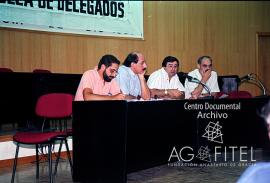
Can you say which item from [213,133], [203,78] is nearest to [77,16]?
[203,78]

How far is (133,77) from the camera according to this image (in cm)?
453

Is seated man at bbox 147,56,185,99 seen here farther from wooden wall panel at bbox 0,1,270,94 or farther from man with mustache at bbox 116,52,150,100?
wooden wall panel at bbox 0,1,270,94

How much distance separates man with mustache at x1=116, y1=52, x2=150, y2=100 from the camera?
4430mm

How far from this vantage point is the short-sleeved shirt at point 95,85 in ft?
12.8

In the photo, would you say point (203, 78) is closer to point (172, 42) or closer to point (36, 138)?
point (36, 138)

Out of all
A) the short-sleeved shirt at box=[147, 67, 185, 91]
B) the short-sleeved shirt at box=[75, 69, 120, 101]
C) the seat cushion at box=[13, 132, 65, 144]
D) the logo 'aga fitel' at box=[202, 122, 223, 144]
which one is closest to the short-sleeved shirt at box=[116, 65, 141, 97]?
the short-sleeved shirt at box=[75, 69, 120, 101]

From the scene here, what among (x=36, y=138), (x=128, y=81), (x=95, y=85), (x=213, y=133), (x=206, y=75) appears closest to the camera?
(x=36, y=138)

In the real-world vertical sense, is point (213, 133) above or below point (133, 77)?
below

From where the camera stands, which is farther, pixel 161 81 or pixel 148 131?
pixel 161 81

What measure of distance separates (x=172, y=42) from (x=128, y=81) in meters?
3.98

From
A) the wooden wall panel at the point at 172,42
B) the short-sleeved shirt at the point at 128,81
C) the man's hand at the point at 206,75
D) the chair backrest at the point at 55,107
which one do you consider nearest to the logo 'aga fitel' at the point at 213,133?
the short-sleeved shirt at the point at 128,81

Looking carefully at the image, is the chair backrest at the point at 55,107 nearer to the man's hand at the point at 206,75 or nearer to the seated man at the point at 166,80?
the seated man at the point at 166,80

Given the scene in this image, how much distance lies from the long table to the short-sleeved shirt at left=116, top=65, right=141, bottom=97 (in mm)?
809

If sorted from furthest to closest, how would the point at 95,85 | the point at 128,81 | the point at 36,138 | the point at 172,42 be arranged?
the point at 172,42, the point at 128,81, the point at 95,85, the point at 36,138
